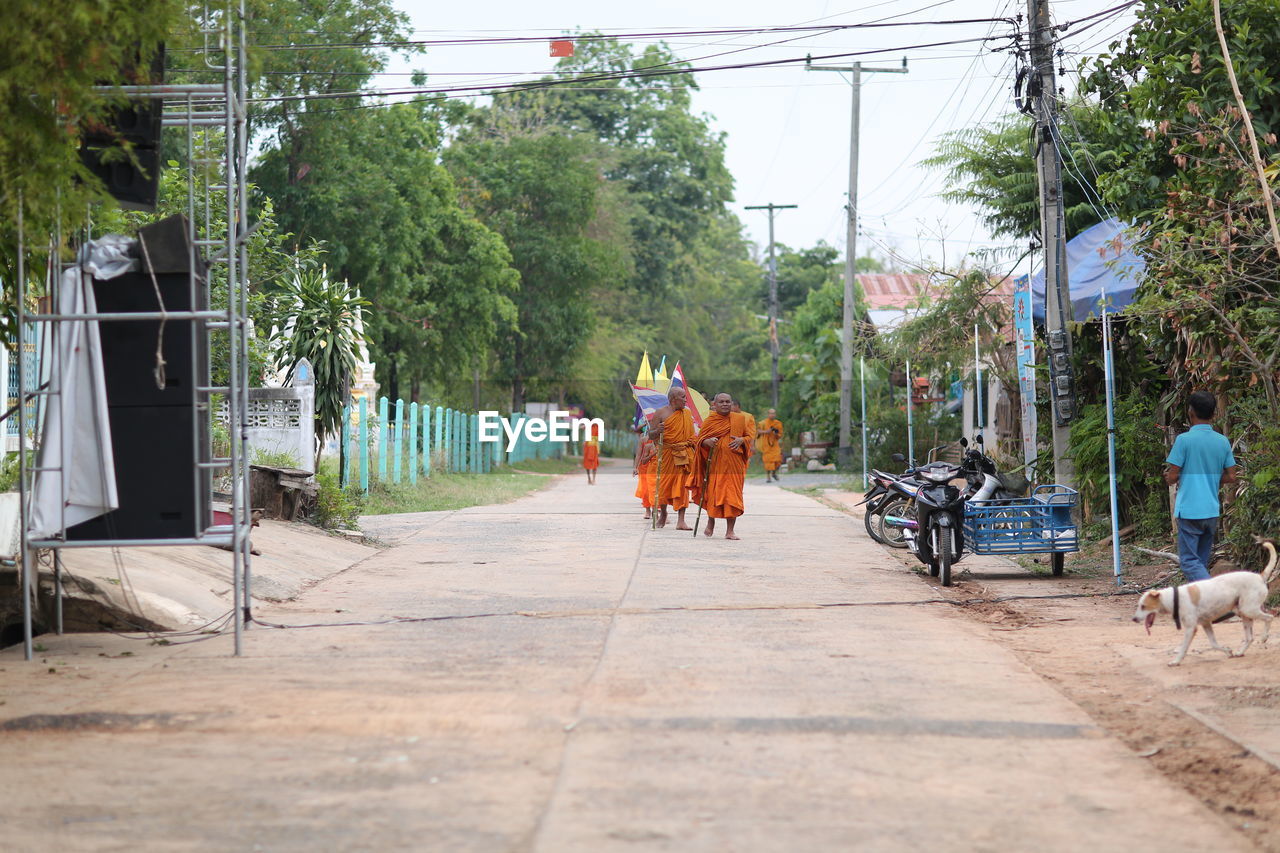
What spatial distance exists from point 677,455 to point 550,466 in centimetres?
3367

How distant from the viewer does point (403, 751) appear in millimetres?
5613

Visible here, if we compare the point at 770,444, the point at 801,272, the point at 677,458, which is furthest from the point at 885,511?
the point at 801,272

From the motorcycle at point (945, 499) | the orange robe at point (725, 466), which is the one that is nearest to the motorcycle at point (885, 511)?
the orange robe at point (725, 466)

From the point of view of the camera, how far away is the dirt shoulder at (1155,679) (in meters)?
5.46

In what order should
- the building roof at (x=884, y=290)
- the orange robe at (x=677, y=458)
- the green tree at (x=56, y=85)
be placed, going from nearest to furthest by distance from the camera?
the green tree at (x=56, y=85), the orange robe at (x=677, y=458), the building roof at (x=884, y=290)

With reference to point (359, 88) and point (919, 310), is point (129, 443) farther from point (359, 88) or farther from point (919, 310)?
point (359, 88)

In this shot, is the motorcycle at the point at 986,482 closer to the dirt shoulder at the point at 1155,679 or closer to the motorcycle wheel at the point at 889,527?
the dirt shoulder at the point at 1155,679

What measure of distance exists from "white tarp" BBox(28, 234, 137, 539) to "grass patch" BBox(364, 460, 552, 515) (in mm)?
13388

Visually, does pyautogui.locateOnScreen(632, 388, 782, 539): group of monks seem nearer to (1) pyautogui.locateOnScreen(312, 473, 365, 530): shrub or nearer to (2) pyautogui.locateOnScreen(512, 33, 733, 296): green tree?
(1) pyautogui.locateOnScreen(312, 473, 365, 530): shrub

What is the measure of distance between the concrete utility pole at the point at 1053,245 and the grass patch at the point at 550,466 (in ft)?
104

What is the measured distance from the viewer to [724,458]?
16312 millimetres

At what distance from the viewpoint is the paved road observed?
15.0ft

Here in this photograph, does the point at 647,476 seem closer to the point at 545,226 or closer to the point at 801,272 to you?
the point at 545,226

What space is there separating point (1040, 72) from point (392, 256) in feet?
72.6
